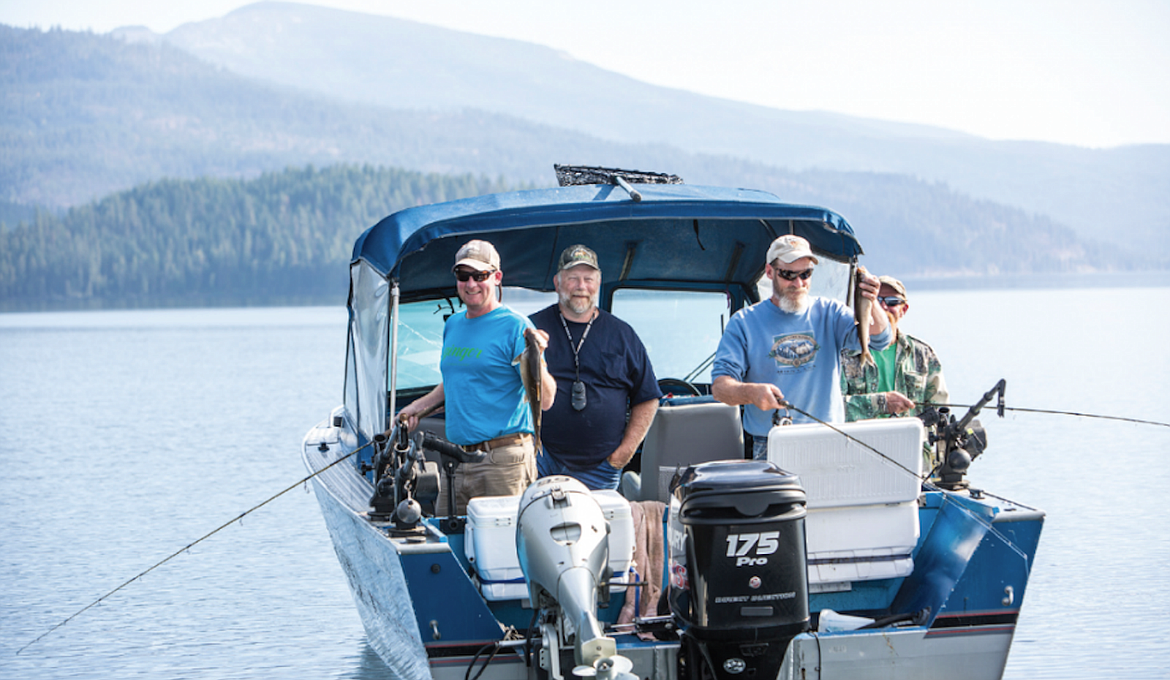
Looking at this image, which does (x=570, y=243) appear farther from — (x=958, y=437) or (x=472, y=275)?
(x=958, y=437)

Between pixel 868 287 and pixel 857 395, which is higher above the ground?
pixel 868 287

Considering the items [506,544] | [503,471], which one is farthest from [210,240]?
[506,544]

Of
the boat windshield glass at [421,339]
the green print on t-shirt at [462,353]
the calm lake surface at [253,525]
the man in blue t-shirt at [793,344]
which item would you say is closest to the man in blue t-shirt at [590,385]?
the green print on t-shirt at [462,353]

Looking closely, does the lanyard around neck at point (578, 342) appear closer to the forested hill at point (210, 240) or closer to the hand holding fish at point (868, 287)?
the hand holding fish at point (868, 287)

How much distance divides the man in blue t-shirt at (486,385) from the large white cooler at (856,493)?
111 cm

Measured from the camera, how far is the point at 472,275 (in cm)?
505

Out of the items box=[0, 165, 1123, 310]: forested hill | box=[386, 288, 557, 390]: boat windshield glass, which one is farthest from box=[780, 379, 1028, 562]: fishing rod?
box=[0, 165, 1123, 310]: forested hill

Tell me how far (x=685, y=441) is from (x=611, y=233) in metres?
1.93

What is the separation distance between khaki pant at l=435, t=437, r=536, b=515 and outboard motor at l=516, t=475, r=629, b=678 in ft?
2.78

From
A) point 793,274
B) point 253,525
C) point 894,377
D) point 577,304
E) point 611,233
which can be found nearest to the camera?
point 793,274

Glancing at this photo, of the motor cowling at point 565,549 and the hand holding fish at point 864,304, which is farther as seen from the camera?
the hand holding fish at point 864,304

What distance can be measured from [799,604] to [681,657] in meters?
0.45

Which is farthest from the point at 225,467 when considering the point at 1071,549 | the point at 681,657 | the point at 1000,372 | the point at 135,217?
the point at 135,217

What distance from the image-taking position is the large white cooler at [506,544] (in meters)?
4.55
